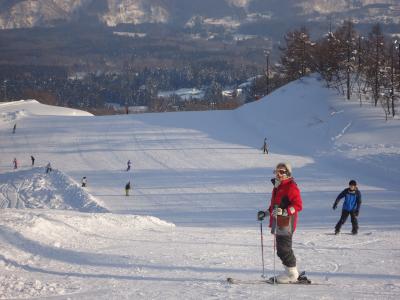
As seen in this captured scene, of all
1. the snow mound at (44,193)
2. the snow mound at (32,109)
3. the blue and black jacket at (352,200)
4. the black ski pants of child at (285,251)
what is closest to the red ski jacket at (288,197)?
the black ski pants of child at (285,251)

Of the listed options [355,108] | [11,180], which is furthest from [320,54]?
[11,180]

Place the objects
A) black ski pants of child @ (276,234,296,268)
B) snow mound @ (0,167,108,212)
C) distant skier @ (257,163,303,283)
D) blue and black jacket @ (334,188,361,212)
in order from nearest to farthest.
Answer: distant skier @ (257,163,303,283)
black ski pants of child @ (276,234,296,268)
blue and black jacket @ (334,188,361,212)
snow mound @ (0,167,108,212)

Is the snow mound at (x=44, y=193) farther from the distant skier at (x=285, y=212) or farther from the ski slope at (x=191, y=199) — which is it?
the distant skier at (x=285, y=212)

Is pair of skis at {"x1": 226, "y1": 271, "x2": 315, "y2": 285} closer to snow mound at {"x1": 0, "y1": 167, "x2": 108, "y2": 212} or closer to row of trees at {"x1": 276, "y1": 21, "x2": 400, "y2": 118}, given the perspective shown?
snow mound at {"x1": 0, "y1": 167, "x2": 108, "y2": 212}

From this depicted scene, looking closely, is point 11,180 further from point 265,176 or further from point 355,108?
point 355,108

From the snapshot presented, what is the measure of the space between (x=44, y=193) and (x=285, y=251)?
2399cm

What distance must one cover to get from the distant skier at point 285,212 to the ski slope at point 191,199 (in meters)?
0.31

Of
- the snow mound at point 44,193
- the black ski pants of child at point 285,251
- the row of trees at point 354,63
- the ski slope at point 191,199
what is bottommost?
the snow mound at point 44,193

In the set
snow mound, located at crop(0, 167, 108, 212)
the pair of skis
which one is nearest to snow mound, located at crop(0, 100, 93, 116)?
snow mound, located at crop(0, 167, 108, 212)

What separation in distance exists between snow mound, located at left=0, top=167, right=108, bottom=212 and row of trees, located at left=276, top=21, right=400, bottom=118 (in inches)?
979

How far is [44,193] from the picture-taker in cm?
2891

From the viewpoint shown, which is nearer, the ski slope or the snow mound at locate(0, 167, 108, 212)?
the ski slope

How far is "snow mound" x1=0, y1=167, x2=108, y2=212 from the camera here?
26672mm

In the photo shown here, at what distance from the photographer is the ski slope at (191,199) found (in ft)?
23.2
